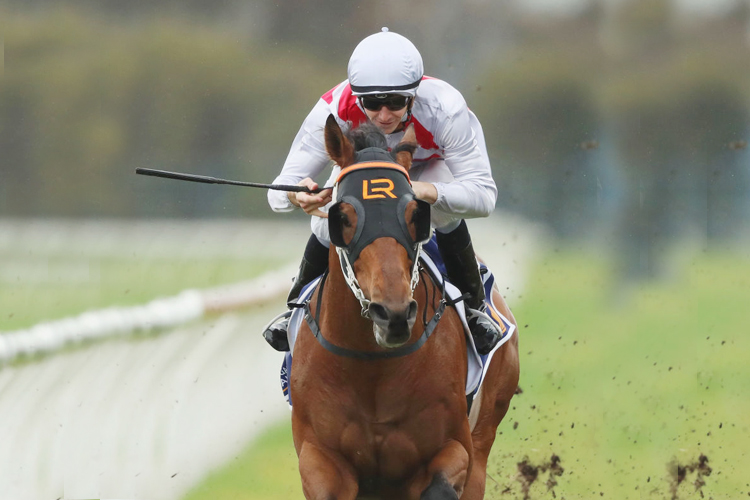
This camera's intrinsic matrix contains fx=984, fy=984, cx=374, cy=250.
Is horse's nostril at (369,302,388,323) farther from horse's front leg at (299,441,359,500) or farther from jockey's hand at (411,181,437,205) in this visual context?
horse's front leg at (299,441,359,500)

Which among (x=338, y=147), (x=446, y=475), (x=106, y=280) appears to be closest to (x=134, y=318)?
(x=106, y=280)

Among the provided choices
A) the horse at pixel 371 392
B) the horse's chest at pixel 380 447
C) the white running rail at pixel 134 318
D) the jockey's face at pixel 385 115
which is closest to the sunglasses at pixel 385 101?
the jockey's face at pixel 385 115

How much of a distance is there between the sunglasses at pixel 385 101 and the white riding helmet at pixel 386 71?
0.7 inches

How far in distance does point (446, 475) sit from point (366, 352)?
1.45ft

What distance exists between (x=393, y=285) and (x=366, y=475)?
859mm

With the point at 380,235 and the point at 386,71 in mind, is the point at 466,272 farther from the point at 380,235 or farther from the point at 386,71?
the point at 380,235

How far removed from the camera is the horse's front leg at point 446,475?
2.89 metres

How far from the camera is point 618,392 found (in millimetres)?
5820

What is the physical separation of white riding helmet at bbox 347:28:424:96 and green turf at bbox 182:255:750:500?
2898 millimetres

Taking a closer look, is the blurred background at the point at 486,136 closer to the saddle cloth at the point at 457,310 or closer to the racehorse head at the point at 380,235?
the saddle cloth at the point at 457,310

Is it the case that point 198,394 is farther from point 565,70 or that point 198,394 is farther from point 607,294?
point 565,70

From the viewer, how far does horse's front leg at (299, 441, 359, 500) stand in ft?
9.46

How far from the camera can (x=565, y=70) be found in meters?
6.51

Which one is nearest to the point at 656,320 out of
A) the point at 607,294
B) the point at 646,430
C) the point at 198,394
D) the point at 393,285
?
the point at 607,294
